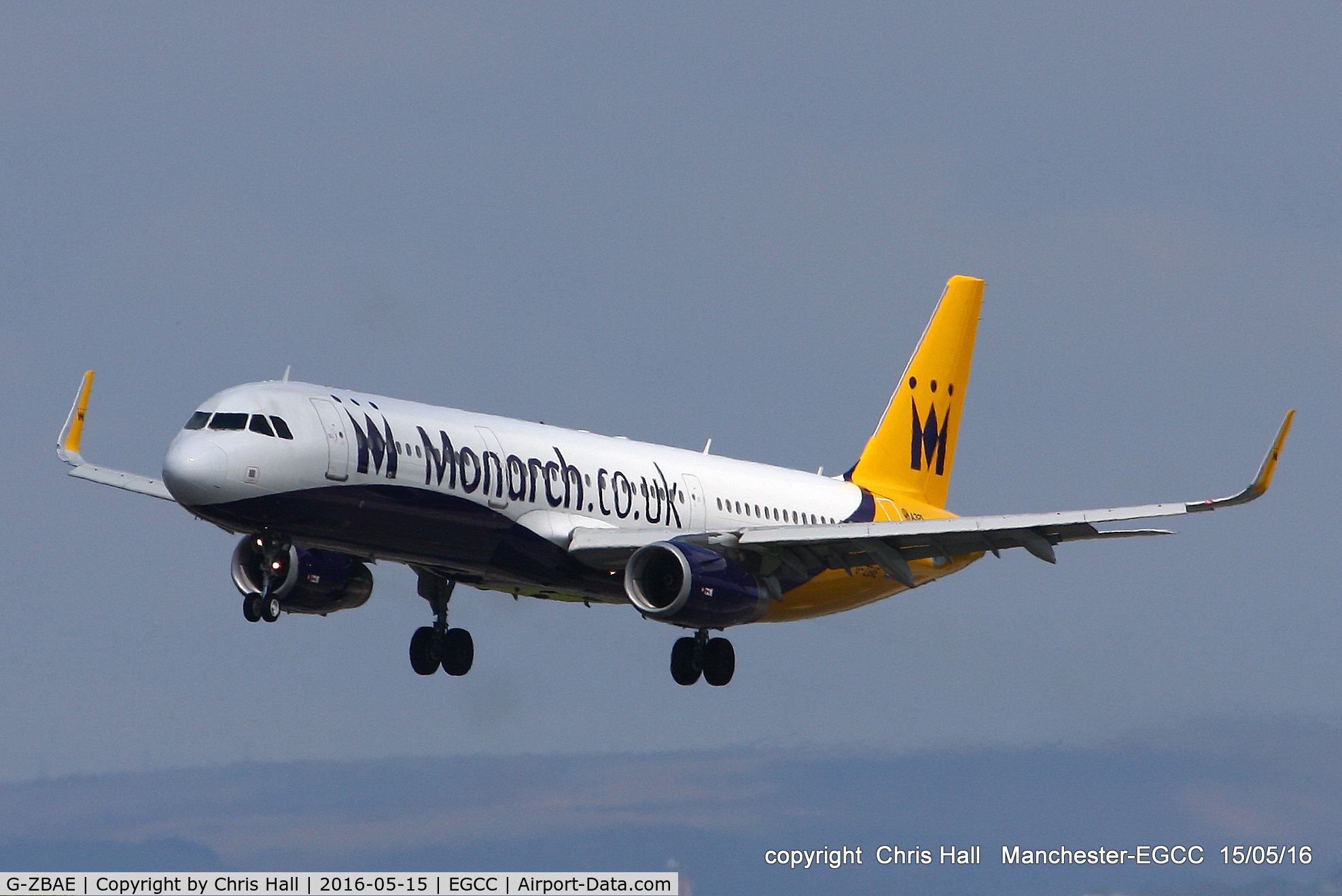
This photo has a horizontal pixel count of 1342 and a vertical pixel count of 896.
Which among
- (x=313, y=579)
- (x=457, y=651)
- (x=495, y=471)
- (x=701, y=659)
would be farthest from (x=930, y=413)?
(x=313, y=579)

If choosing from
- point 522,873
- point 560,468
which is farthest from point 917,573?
point 522,873

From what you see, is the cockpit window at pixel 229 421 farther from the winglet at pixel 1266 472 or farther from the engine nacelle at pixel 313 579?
the winglet at pixel 1266 472

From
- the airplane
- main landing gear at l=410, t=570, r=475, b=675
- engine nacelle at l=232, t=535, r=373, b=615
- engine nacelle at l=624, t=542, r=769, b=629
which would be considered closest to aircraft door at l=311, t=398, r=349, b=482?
the airplane

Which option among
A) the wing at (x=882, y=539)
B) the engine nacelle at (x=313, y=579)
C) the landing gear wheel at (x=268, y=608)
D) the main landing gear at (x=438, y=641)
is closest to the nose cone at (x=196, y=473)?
the landing gear wheel at (x=268, y=608)

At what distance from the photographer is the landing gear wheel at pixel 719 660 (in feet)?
156

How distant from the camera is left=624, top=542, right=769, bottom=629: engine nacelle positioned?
43.0 metres

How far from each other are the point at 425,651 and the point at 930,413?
56.7ft

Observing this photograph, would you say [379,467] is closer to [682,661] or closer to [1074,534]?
[682,661]

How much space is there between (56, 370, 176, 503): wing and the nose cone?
10948 millimetres

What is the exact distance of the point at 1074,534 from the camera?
42.8 metres

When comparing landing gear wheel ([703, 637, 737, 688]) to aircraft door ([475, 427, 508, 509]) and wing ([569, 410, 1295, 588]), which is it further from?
aircraft door ([475, 427, 508, 509])

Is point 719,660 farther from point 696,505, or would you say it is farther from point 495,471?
point 495,471

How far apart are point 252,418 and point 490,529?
604 centimetres
